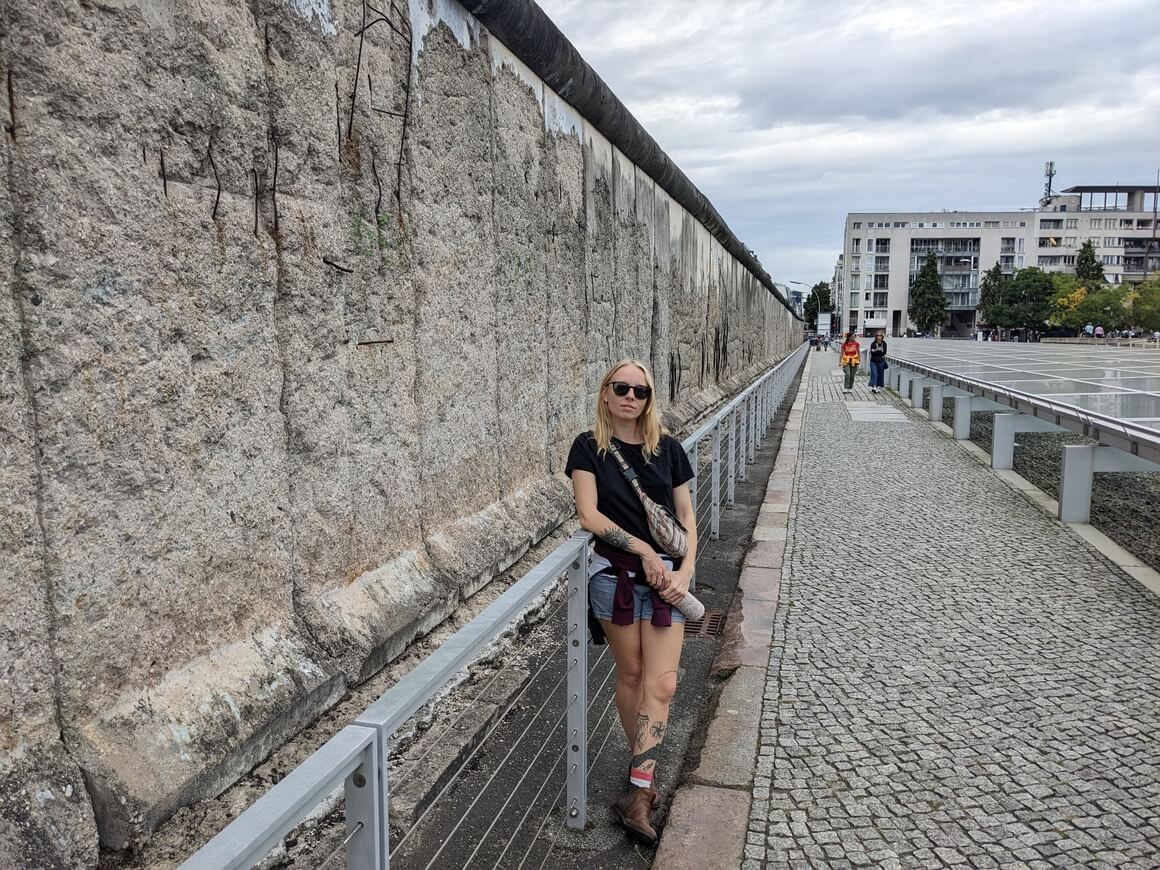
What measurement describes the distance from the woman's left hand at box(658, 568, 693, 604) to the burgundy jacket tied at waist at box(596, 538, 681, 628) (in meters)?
0.03

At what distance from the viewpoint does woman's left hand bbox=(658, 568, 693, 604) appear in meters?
3.19

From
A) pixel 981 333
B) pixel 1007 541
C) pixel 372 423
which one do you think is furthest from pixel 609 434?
pixel 981 333

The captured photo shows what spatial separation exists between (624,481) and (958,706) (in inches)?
69.5

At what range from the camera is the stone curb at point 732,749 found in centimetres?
290

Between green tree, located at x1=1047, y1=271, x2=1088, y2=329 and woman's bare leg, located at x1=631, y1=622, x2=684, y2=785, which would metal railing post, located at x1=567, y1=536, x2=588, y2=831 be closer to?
woman's bare leg, located at x1=631, y1=622, x2=684, y2=785

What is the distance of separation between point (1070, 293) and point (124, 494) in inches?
3954

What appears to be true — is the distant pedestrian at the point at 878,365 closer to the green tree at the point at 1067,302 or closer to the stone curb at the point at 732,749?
the stone curb at the point at 732,749

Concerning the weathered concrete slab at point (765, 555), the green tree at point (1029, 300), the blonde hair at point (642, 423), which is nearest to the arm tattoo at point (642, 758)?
the blonde hair at point (642, 423)

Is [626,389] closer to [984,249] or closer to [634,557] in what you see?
[634,557]

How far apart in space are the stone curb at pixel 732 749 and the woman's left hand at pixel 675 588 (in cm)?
66

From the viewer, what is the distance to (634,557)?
127 inches

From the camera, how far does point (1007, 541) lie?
6.74m

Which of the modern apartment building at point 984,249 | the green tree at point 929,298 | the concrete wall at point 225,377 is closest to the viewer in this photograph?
the concrete wall at point 225,377

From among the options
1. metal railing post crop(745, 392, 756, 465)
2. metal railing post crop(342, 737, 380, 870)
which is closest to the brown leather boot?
metal railing post crop(342, 737, 380, 870)
